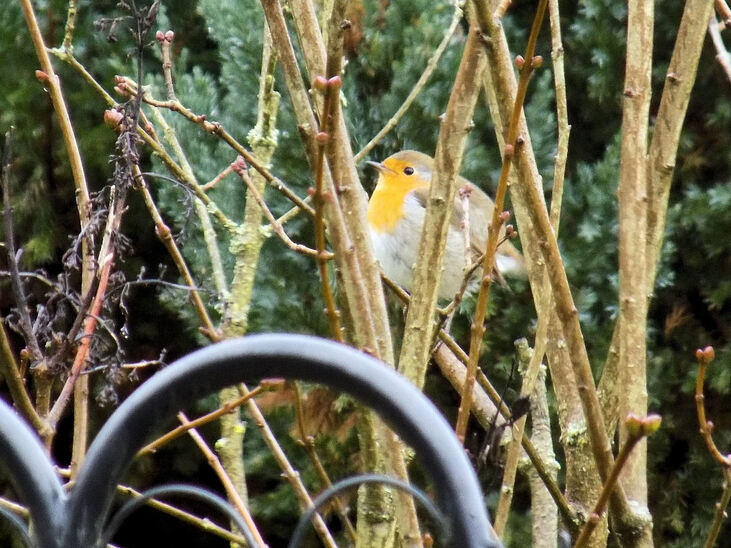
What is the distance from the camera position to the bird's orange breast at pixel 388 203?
4176 mm

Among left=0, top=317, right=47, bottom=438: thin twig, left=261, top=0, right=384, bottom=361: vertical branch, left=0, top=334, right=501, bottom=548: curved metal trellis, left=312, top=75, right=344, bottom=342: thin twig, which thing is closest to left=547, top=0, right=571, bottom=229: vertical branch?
left=261, top=0, right=384, bottom=361: vertical branch

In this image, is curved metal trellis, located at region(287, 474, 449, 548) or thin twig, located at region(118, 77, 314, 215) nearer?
curved metal trellis, located at region(287, 474, 449, 548)

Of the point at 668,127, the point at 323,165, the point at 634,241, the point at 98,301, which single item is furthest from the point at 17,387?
the point at 668,127

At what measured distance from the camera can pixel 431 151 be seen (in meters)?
4.28

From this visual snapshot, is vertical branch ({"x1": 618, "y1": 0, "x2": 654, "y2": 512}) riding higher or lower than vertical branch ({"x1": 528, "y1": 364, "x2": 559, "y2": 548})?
higher

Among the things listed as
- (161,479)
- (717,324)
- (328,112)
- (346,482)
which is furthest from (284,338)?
(161,479)

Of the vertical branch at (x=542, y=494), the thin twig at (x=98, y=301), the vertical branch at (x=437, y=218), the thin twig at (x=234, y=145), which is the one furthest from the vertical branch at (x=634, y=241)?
the thin twig at (x=98, y=301)

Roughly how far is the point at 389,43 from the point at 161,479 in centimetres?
214

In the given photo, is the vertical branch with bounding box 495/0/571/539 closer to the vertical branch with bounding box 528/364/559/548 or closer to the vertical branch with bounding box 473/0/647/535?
the vertical branch with bounding box 473/0/647/535

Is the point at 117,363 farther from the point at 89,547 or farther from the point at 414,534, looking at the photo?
the point at 89,547

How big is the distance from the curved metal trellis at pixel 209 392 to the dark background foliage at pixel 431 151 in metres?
2.84

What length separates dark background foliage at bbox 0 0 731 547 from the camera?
3832mm

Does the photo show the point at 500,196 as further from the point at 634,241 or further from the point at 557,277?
the point at 634,241

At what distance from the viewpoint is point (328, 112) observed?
4.44ft
